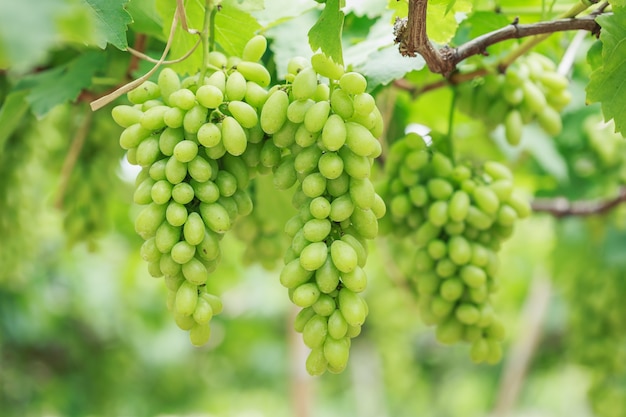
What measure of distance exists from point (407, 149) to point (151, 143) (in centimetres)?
48

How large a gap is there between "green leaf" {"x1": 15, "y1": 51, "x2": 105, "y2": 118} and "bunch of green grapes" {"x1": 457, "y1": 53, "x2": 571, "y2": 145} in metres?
0.62

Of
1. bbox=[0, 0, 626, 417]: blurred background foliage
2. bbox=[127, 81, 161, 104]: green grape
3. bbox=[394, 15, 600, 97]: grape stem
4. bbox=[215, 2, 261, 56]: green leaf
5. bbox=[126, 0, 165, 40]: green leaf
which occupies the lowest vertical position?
bbox=[0, 0, 626, 417]: blurred background foliage

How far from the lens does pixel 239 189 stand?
841mm

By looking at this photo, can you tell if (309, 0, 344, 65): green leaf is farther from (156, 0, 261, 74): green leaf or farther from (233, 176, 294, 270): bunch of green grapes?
(233, 176, 294, 270): bunch of green grapes

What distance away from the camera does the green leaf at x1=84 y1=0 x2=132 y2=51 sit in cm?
86

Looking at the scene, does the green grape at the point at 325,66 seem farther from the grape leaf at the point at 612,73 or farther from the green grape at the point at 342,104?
the grape leaf at the point at 612,73

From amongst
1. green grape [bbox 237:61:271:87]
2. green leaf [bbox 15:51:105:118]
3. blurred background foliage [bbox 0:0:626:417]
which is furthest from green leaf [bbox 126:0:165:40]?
green grape [bbox 237:61:271:87]

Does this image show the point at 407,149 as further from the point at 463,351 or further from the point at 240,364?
the point at 463,351

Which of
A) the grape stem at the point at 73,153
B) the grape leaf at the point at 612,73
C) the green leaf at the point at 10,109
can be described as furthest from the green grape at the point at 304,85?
the grape stem at the point at 73,153

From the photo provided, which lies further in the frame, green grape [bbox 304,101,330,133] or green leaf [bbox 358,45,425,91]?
→ green leaf [bbox 358,45,425,91]

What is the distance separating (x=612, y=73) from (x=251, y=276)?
3.34 meters

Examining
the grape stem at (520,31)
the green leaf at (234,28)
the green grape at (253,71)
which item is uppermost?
the green leaf at (234,28)

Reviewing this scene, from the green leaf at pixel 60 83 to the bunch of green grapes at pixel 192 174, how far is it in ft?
1.13

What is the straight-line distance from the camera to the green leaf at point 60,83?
44.5 inches
